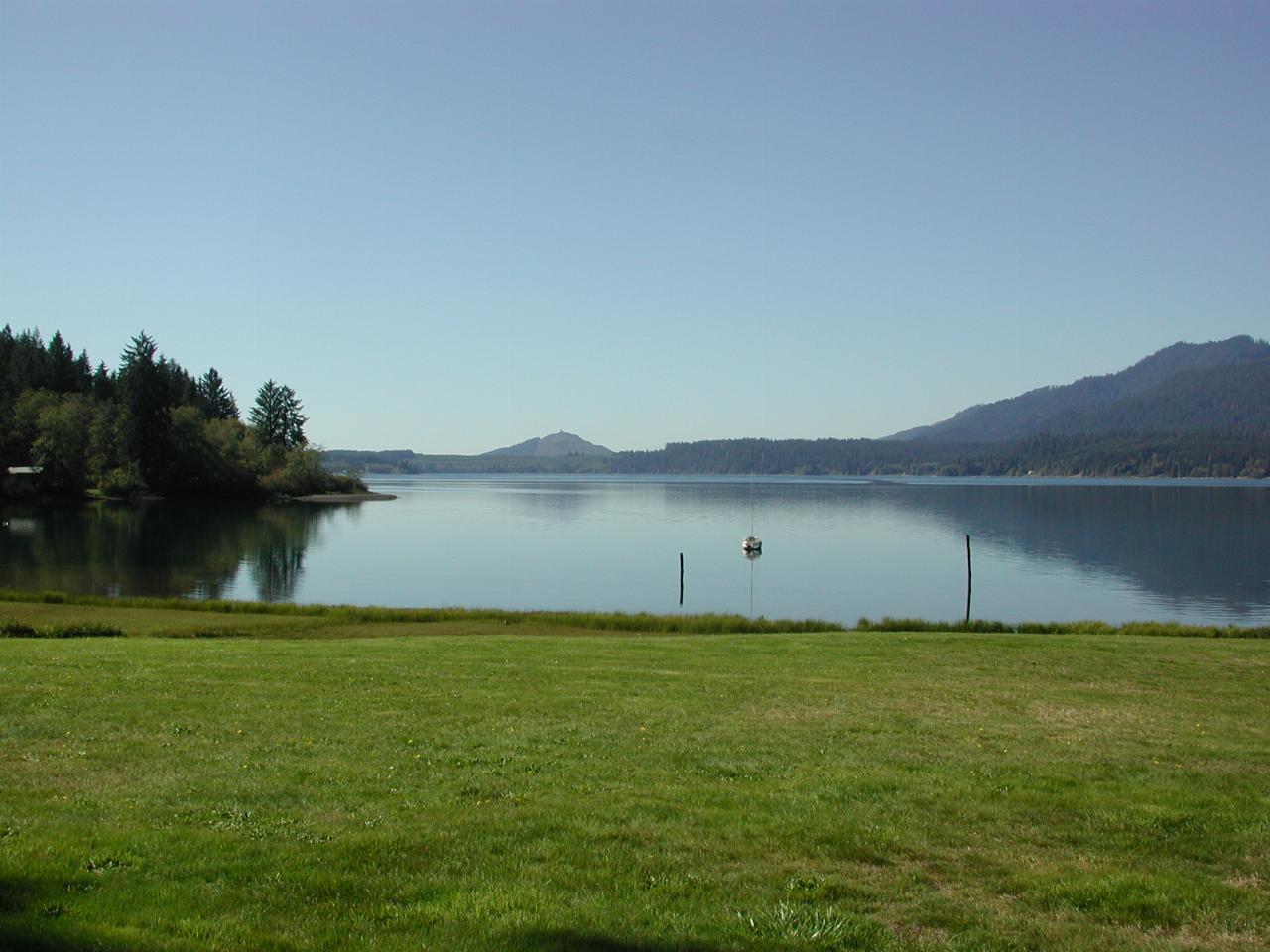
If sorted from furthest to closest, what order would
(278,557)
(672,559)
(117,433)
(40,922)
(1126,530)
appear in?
(117,433) → (1126,530) → (672,559) → (278,557) → (40,922)

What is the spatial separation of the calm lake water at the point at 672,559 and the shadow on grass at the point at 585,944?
132 feet

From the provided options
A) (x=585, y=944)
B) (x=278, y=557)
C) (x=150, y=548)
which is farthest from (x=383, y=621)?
(x=150, y=548)

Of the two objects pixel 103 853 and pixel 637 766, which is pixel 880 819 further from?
pixel 103 853

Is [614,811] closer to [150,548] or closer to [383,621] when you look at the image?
[383,621]

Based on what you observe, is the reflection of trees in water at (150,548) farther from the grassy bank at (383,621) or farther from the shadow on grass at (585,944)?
the shadow on grass at (585,944)

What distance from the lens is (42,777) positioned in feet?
32.6

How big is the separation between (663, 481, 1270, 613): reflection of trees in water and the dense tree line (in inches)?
2528

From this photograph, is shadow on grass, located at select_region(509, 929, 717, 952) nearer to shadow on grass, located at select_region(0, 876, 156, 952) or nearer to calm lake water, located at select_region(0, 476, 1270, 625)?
shadow on grass, located at select_region(0, 876, 156, 952)

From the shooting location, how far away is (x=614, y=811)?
9.25 m

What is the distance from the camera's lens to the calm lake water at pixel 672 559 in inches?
2010

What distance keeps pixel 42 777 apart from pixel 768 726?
8416mm

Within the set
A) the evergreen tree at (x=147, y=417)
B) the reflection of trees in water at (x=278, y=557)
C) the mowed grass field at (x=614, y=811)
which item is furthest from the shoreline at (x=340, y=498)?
the mowed grass field at (x=614, y=811)

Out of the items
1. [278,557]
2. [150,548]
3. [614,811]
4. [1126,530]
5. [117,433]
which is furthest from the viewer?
[117,433]

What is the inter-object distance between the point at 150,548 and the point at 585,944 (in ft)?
236
